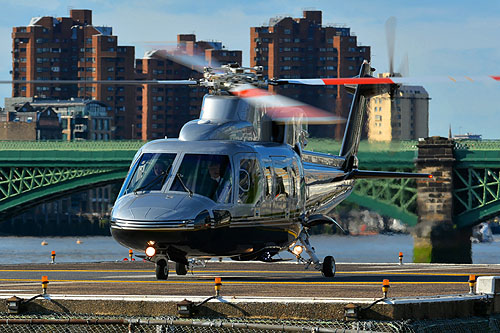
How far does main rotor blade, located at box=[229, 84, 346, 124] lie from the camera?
26.4m

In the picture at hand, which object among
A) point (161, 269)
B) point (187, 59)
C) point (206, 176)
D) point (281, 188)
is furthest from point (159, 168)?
point (187, 59)

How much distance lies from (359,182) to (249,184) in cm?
5498

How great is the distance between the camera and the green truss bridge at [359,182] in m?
74.5

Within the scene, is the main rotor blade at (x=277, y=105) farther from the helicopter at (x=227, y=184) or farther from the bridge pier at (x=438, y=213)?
the bridge pier at (x=438, y=213)

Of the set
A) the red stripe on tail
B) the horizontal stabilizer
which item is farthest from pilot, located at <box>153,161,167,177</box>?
the horizontal stabilizer

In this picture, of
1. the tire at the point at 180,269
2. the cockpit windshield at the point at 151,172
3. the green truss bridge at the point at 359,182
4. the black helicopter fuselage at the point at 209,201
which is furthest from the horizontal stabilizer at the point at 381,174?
the green truss bridge at the point at 359,182

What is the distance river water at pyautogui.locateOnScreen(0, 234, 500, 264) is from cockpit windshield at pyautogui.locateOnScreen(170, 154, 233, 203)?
58.2 m

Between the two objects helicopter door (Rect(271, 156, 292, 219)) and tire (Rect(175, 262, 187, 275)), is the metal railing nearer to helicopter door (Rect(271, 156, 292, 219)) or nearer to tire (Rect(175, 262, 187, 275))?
tire (Rect(175, 262, 187, 275))

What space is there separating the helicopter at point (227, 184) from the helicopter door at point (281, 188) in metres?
0.02

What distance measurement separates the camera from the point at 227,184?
80.5 ft

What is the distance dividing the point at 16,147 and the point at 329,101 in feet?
161

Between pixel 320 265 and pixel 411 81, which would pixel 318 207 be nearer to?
pixel 320 265

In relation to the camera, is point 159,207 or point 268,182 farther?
point 268,182

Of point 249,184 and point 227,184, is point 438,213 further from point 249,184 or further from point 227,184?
point 227,184
